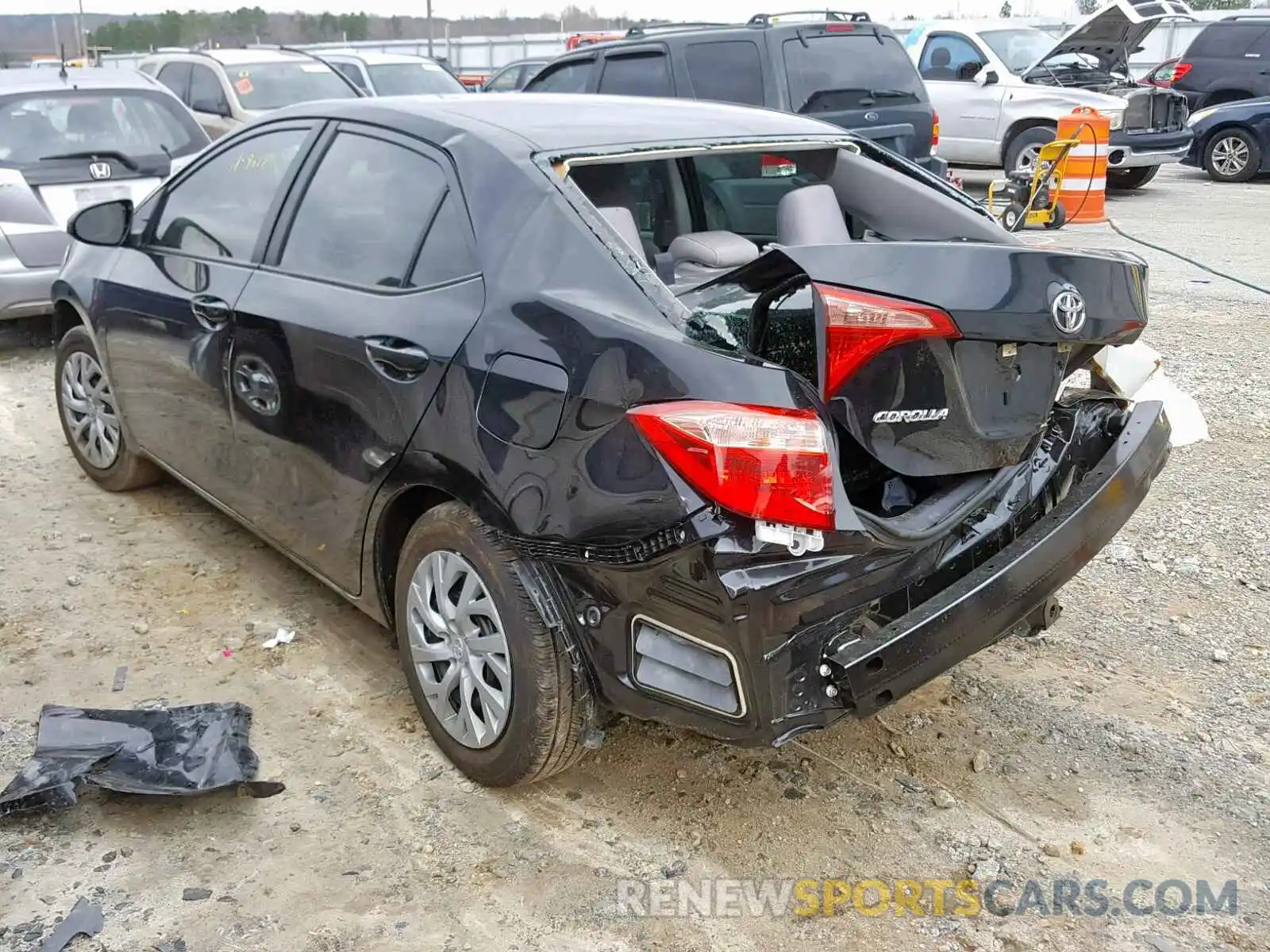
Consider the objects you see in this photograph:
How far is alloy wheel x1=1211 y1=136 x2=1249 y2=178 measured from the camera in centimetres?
1480

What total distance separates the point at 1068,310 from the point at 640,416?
95 cm

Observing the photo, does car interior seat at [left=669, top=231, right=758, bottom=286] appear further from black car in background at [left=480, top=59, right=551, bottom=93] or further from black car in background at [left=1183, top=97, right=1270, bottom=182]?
black car in background at [left=1183, top=97, right=1270, bottom=182]

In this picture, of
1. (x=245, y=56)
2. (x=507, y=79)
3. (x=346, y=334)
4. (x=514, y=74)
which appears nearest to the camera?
(x=346, y=334)

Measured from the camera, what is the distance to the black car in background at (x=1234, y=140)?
47.7 ft

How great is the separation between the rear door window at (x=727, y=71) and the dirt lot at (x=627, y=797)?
528cm

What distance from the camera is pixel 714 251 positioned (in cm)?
344

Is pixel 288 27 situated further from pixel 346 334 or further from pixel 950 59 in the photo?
pixel 346 334

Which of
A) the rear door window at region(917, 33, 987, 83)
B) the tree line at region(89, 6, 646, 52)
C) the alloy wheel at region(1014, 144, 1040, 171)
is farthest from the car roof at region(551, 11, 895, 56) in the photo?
the tree line at region(89, 6, 646, 52)

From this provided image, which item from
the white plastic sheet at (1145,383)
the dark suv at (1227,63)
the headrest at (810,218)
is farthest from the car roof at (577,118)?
the dark suv at (1227,63)

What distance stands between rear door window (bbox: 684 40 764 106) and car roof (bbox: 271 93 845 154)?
4.94 m

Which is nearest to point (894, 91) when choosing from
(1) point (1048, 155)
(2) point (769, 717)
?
(1) point (1048, 155)

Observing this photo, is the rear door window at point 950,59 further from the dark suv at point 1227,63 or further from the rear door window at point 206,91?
the rear door window at point 206,91

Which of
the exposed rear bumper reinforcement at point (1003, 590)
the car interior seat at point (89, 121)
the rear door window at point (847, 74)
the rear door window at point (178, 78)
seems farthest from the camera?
the rear door window at point (178, 78)

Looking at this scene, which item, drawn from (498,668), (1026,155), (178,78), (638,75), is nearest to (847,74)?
(638,75)
